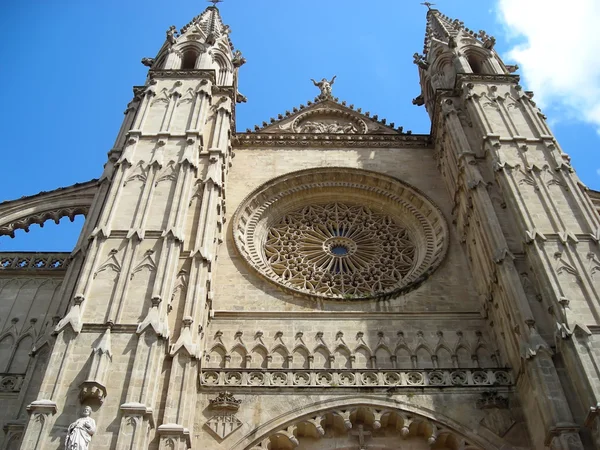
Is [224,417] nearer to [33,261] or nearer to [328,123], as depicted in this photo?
[33,261]

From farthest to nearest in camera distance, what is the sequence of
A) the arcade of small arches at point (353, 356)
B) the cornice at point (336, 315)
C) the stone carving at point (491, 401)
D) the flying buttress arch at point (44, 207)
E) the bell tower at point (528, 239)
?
1. the flying buttress arch at point (44, 207)
2. the cornice at point (336, 315)
3. the arcade of small arches at point (353, 356)
4. the stone carving at point (491, 401)
5. the bell tower at point (528, 239)

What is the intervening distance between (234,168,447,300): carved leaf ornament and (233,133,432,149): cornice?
144 centimetres

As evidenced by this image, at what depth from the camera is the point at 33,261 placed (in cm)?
1598

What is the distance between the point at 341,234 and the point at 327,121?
20.2 ft

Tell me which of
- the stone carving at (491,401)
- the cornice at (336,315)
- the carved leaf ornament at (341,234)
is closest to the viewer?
the stone carving at (491,401)

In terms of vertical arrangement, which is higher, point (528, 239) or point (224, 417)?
point (528, 239)

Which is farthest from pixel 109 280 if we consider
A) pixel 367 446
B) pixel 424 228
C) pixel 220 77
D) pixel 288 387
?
pixel 220 77

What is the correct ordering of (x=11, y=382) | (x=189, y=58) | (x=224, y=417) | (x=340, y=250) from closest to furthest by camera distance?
(x=224, y=417) < (x=11, y=382) < (x=340, y=250) < (x=189, y=58)

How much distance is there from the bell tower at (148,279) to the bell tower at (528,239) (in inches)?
238

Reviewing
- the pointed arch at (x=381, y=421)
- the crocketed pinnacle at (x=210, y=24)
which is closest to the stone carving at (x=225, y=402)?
the pointed arch at (x=381, y=421)

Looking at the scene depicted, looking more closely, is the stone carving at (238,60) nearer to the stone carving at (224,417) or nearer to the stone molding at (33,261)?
the stone molding at (33,261)

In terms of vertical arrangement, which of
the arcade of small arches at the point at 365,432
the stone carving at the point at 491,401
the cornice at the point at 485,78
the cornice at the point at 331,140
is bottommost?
the arcade of small arches at the point at 365,432

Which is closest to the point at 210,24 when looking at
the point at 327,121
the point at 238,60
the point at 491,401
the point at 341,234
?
the point at 238,60

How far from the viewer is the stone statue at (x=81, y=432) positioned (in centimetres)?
944
